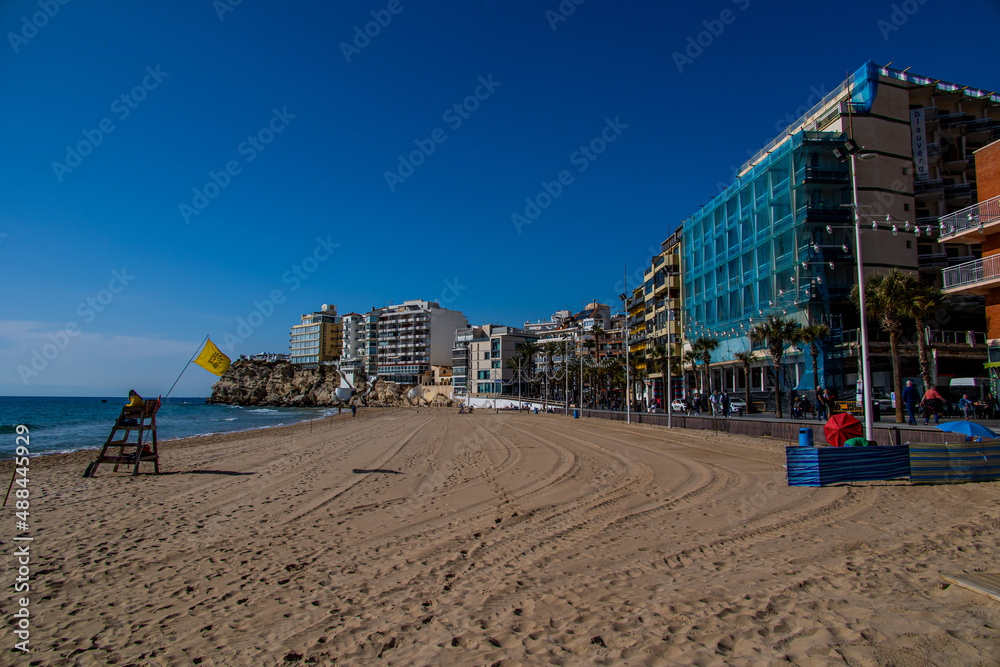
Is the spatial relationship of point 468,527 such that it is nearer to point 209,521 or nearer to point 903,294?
point 209,521

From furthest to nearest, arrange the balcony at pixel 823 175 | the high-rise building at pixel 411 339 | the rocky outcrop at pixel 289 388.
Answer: the high-rise building at pixel 411 339 → the rocky outcrop at pixel 289 388 → the balcony at pixel 823 175

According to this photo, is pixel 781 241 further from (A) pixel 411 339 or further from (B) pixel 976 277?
(A) pixel 411 339

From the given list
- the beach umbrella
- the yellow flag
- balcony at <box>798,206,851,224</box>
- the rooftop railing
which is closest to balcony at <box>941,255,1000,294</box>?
the rooftop railing

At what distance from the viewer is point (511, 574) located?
608cm

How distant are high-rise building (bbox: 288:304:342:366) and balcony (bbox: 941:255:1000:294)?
463 ft

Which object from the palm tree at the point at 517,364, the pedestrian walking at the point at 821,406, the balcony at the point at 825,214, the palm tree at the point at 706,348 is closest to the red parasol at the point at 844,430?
→ the pedestrian walking at the point at 821,406

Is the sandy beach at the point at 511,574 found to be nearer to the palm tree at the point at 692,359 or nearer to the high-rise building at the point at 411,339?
the palm tree at the point at 692,359

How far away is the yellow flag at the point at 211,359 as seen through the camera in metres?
13.9

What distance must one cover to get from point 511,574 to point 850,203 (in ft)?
140

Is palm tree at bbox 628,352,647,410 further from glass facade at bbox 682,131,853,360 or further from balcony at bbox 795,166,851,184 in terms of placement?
balcony at bbox 795,166,851,184

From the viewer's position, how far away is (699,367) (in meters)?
52.6

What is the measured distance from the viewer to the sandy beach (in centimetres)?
440

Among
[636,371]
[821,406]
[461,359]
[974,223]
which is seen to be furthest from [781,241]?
[461,359]

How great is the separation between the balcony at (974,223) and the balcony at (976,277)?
115cm
